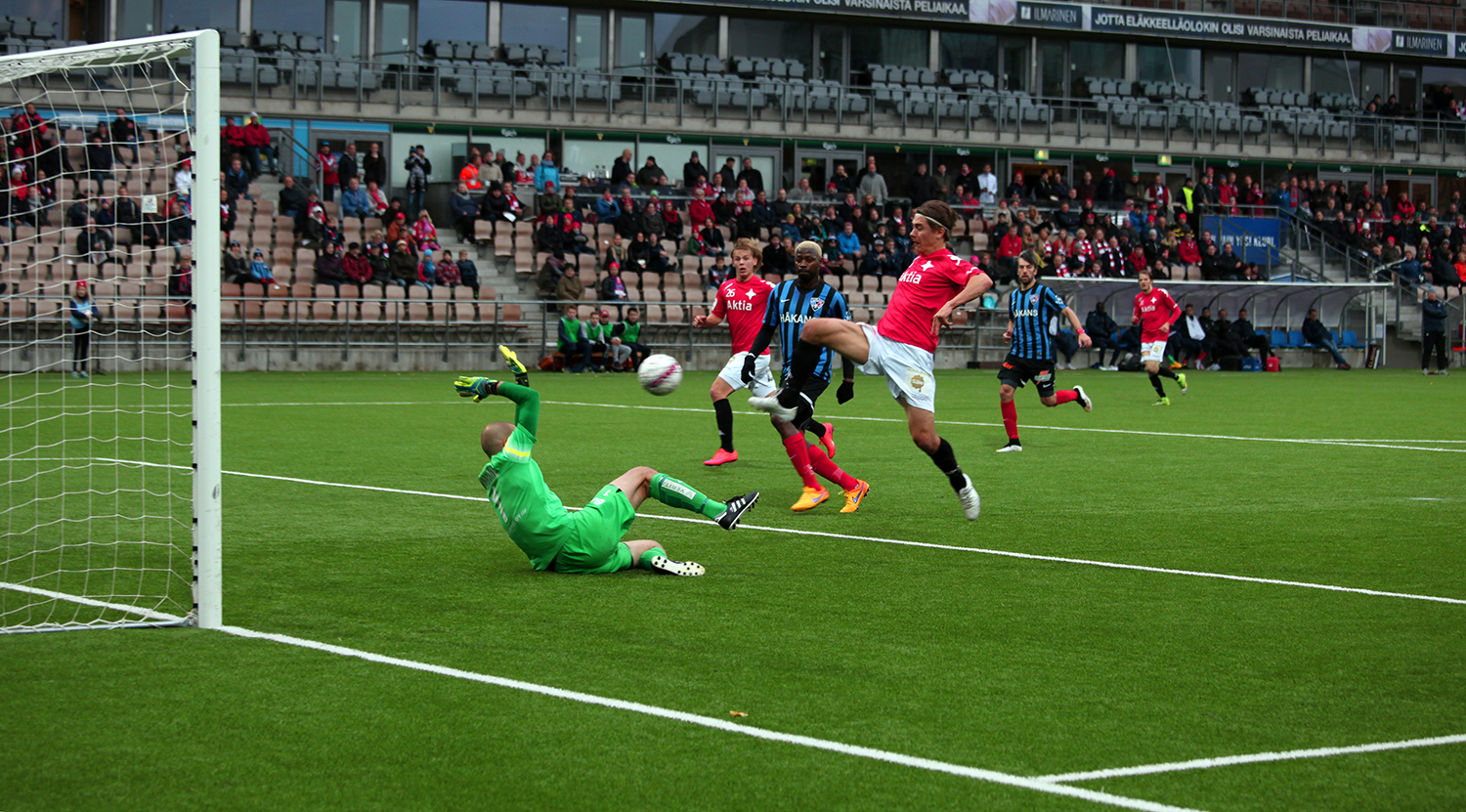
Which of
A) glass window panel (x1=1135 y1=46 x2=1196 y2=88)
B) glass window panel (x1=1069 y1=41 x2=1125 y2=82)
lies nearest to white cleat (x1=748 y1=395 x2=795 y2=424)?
glass window panel (x1=1069 y1=41 x2=1125 y2=82)

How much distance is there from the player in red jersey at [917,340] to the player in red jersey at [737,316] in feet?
9.18

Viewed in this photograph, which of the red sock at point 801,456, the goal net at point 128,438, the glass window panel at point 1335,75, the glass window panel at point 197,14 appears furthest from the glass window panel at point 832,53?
the red sock at point 801,456

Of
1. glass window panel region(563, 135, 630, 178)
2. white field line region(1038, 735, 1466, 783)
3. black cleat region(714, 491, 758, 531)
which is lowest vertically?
white field line region(1038, 735, 1466, 783)

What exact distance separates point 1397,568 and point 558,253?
24861 millimetres

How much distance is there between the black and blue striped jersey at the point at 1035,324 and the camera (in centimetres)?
1462

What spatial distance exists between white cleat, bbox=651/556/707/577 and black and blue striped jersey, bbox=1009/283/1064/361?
8346 mm

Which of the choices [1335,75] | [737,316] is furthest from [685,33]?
[737,316]

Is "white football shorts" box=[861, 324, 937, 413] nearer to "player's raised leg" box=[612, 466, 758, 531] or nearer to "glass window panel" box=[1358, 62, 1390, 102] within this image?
"player's raised leg" box=[612, 466, 758, 531]

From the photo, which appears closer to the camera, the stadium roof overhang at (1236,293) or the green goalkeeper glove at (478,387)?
the green goalkeeper glove at (478,387)

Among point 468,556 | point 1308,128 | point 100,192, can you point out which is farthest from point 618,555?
point 1308,128

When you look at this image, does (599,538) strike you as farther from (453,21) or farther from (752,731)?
(453,21)

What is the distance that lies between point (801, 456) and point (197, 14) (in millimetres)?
31643

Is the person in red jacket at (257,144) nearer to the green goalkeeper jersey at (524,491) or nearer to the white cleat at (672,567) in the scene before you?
the green goalkeeper jersey at (524,491)

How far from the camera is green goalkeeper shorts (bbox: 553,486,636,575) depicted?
6.96 meters
